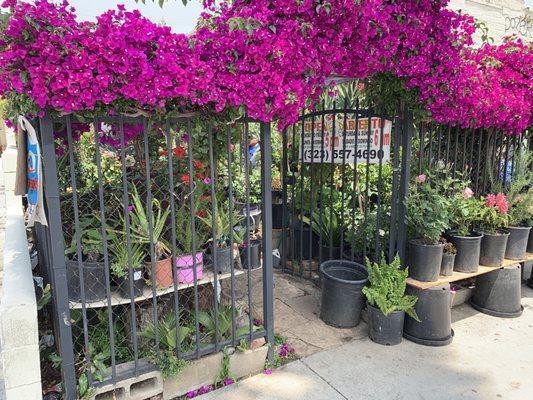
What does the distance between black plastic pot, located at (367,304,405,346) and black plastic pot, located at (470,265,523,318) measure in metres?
1.20

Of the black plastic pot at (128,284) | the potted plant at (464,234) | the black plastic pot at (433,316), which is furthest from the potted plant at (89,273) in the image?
the potted plant at (464,234)

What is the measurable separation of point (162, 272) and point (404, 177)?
2266mm

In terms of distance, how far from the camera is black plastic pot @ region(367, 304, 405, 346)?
3537 mm

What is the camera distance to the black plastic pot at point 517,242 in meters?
4.08

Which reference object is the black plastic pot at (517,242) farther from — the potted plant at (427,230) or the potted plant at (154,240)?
the potted plant at (154,240)

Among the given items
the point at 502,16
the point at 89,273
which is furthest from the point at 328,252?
the point at 502,16

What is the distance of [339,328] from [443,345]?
892mm

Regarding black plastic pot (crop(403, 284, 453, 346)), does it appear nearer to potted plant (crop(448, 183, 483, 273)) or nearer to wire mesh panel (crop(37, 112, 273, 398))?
potted plant (crop(448, 183, 483, 273))

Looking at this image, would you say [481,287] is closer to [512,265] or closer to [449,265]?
[512,265]

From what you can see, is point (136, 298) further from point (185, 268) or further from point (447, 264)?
point (447, 264)

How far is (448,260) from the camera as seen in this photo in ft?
12.1

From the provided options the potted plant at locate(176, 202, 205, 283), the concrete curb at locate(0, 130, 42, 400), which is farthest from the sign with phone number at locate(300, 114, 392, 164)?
the concrete curb at locate(0, 130, 42, 400)

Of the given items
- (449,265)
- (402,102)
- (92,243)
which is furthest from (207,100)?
(449,265)

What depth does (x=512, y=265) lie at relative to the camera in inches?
161
